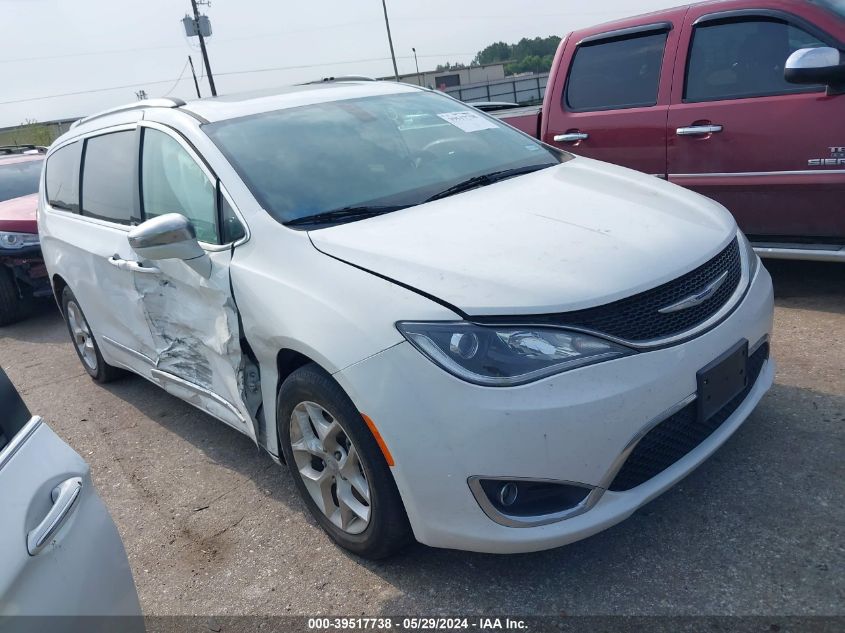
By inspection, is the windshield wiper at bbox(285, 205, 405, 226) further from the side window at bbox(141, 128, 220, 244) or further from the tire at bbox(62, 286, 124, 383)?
the tire at bbox(62, 286, 124, 383)

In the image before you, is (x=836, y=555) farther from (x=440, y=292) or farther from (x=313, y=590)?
(x=313, y=590)

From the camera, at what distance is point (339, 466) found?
2.62 meters

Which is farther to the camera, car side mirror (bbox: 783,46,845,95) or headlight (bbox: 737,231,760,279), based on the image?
car side mirror (bbox: 783,46,845,95)

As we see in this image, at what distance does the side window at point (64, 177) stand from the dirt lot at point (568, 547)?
1657 millimetres

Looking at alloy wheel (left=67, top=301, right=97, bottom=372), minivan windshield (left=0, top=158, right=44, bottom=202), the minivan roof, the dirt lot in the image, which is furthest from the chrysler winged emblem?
minivan windshield (left=0, top=158, right=44, bottom=202)

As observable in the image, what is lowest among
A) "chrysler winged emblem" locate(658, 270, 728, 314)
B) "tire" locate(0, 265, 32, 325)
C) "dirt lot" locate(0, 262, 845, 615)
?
"dirt lot" locate(0, 262, 845, 615)

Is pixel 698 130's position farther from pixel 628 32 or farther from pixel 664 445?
pixel 664 445

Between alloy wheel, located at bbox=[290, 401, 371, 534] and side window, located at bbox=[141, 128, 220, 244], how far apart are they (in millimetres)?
885

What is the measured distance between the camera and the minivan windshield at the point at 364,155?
9.73 ft

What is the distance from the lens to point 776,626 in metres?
2.12

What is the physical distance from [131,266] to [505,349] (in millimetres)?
2224

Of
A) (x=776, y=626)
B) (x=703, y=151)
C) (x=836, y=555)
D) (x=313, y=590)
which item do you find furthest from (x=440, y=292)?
(x=703, y=151)

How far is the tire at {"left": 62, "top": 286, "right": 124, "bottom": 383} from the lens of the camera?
4.81 meters

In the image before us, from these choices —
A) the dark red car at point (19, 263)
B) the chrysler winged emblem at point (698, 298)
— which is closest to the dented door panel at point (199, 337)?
the chrysler winged emblem at point (698, 298)
